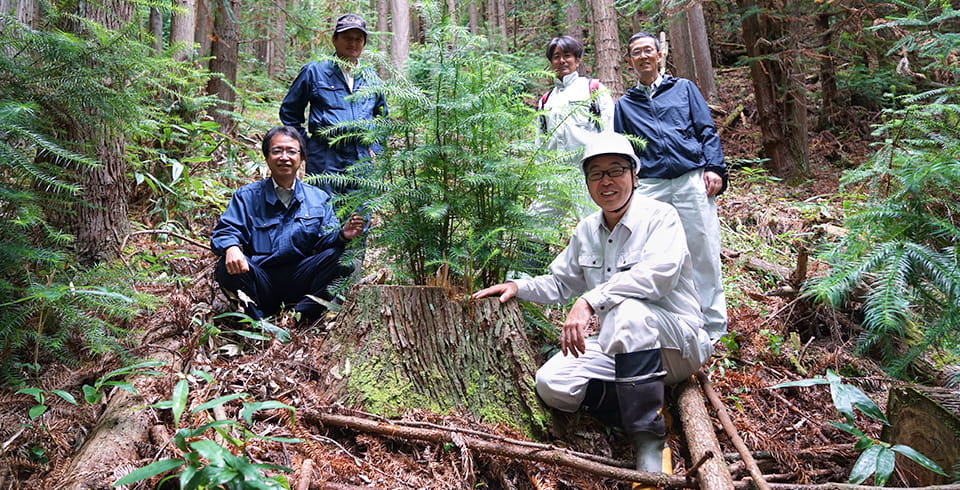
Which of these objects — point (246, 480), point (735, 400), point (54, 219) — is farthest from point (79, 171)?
point (735, 400)

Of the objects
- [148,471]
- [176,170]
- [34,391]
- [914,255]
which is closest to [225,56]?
[176,170]

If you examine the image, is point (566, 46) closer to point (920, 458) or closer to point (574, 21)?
point (920, 458)

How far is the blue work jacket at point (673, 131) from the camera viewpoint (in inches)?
172

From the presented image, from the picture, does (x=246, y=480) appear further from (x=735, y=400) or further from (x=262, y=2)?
(x=262, y=2)

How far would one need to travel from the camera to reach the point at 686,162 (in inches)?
171

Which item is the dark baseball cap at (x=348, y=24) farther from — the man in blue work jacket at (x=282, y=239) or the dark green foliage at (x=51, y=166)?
the dark green foliage at (x=51, y=166)

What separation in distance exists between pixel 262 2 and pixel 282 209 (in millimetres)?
8299

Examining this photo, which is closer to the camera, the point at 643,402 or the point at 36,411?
the point at 36,411

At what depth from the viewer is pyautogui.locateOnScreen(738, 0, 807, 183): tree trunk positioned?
8742 millimetres

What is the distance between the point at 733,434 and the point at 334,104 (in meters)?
3.85

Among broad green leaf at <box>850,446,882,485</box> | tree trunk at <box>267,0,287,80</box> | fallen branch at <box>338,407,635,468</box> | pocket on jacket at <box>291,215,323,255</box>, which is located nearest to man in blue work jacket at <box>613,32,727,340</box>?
broad green leaf at <box>850,446,882,485</box>

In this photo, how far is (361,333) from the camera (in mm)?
3203

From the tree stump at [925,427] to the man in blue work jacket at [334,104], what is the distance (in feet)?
12.7

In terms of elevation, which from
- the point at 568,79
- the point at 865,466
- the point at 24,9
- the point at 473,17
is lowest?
the point at 865,466
